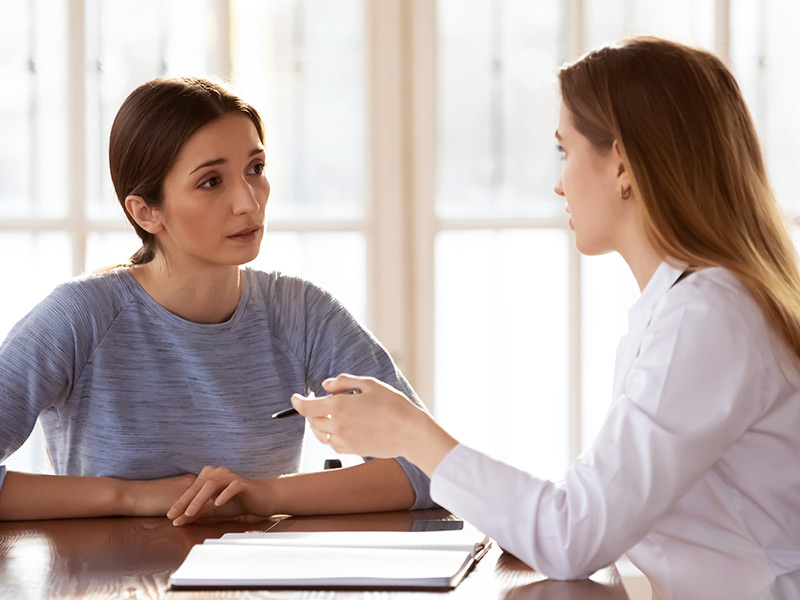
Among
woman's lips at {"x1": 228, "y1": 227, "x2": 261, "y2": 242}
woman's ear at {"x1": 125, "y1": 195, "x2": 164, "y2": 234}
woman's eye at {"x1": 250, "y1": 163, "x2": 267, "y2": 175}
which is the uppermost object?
woman's eye at {"x1": 250, "y1": 163, "x2": 267, "y2": 175}

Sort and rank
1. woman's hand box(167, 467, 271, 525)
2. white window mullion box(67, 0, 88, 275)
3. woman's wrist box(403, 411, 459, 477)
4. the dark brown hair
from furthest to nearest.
A: white window mullion box(67, 0, 88, 275) < the dark brown hair < woman's hand box(167, 467, 271, 525) < woman's wrist box(403, 411, 459, 477)

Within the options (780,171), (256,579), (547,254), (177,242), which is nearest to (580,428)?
(547,254)

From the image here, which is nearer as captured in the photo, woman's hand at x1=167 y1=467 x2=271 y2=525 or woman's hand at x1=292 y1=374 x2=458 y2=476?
A: woman's hand at x1=292 y1=374 x2=458 y2=476

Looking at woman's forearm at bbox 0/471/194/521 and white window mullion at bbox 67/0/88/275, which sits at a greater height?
white window mullion at bbox 67/0/88/275

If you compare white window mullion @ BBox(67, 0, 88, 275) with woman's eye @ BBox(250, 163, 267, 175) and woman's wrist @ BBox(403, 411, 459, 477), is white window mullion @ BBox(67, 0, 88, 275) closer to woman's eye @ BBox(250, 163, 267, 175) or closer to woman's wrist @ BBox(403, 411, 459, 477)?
woman's eye @ BBox(250, 163, 267, 175)

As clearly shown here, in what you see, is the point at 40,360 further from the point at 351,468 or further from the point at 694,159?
the point at 694,159

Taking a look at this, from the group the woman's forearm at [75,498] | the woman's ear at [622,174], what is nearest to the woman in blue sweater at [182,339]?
the woman's forearm at [75,498]

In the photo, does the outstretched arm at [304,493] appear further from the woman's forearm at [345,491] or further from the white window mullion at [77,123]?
the white window mullion at [77,123]

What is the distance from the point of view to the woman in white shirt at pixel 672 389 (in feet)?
3.83

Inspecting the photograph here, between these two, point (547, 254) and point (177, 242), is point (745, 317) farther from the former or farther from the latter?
point (547, 254)

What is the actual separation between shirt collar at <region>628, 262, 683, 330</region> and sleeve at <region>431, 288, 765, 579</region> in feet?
0.33

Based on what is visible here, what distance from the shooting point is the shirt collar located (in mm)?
1319

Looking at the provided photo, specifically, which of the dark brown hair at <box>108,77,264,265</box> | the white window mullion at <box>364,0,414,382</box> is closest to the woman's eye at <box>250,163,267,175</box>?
the dark brown hair at <box>108,77,264,265</box>

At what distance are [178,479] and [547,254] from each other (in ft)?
6.39
